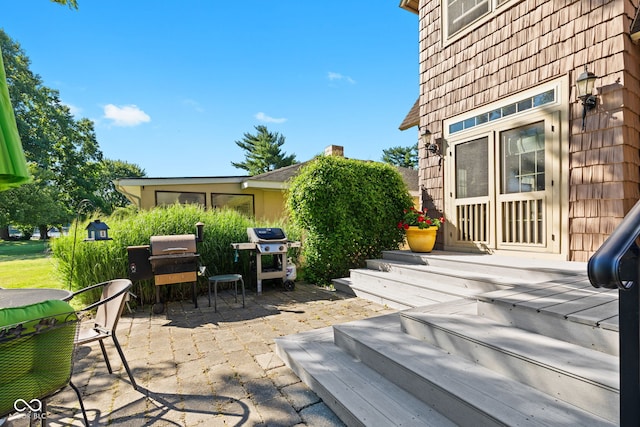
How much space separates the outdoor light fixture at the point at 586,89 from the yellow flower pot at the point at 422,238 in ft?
8.92

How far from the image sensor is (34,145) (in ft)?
72.6

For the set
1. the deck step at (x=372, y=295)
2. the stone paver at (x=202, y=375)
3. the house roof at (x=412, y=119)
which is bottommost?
the stone paver at (x=202, y=375)

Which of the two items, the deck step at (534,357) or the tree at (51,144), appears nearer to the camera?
the deck step at (534,357)

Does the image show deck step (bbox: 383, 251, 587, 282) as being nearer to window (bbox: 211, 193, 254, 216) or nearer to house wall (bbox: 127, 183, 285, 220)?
house wall (bbox: 127, 183, 285, 220)

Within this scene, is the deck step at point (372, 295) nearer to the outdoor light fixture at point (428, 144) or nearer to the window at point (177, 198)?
the outdoor light fixture at point (428, 144)

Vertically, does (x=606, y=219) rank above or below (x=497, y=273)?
above

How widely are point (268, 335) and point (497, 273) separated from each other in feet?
10.1

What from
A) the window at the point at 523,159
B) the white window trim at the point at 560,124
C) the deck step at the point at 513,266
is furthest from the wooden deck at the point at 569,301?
the window at the point at 523,159

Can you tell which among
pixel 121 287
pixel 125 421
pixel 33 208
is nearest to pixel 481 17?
pixel 121 287

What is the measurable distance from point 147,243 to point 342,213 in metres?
3.47

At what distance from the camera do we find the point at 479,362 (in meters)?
2.03

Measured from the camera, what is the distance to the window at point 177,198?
10016 mm

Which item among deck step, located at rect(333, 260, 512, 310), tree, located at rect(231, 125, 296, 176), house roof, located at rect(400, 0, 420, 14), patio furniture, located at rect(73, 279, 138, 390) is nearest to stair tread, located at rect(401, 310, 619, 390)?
deck step, located at rect(333, 260, 512, 310)

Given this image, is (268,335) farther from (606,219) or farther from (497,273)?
(606,219)
